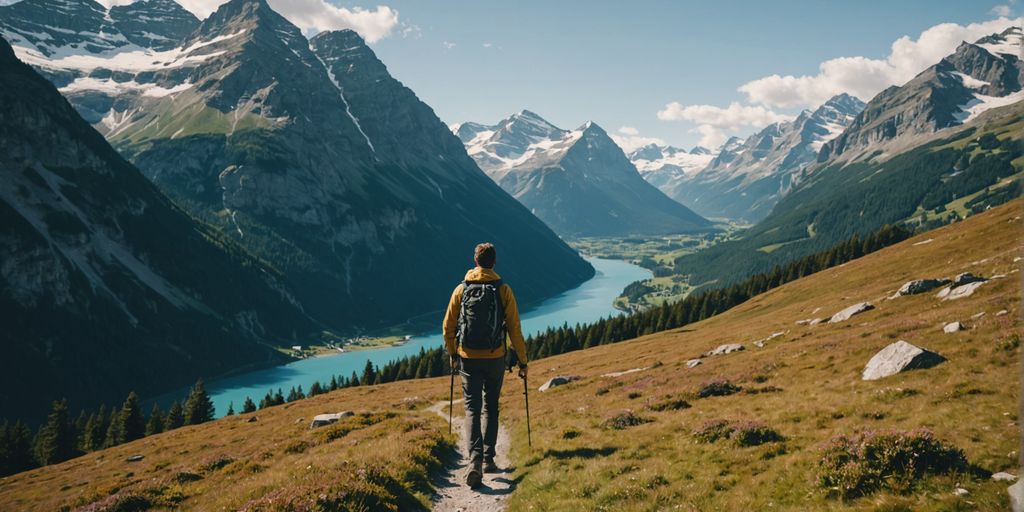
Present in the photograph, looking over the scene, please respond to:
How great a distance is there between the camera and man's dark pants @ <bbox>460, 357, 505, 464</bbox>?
14.7 meters

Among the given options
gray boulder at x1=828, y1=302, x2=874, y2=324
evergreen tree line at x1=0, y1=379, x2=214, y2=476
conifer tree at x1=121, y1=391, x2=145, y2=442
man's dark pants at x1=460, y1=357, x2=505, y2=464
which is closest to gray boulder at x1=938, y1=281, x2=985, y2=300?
gray boulder at x1=828, y1=302, x2=874, y2=324

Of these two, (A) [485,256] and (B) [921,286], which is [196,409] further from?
(B) [921,286]

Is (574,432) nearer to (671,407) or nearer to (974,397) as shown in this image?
(671,407)

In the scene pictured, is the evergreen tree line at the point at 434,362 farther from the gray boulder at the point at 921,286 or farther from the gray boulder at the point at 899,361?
the gray boulder at the point at 899,361

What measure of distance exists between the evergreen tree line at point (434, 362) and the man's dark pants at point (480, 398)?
9542 centimetres

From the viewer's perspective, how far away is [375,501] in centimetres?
1184

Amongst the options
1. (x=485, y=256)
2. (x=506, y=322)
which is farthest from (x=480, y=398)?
(x=485, y=256)

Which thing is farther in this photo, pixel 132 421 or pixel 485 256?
pixel 132 421

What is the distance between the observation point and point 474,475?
47.9 ft

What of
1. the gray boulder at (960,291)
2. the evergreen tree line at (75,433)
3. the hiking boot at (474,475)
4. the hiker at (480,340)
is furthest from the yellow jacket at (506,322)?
the evergreen tree line at (75,433)

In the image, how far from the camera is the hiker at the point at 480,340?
14469mm

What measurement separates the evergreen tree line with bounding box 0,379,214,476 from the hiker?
338 ft

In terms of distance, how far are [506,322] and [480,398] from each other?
2333 millimetres

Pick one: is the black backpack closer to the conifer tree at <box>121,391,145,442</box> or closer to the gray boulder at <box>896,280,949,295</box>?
the gray boulder at <box>896,280,949,295</box>
